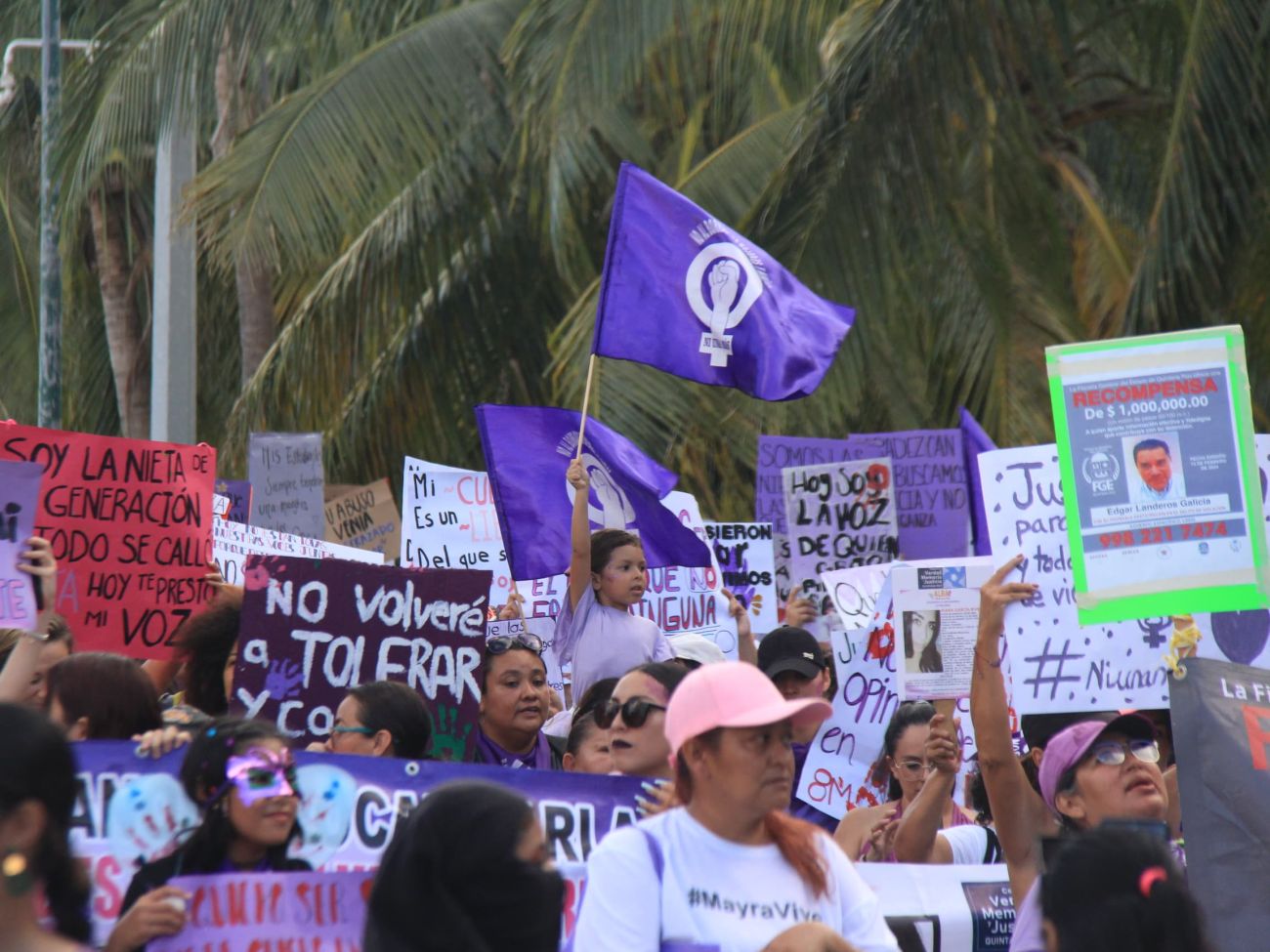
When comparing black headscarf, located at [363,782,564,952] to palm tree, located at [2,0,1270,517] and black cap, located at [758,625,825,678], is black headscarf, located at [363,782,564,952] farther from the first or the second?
palm tree, located at [2,0,1270,517]

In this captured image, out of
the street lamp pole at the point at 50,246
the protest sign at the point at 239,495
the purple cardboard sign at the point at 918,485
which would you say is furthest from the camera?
the street lamp pole at the point at 50,246

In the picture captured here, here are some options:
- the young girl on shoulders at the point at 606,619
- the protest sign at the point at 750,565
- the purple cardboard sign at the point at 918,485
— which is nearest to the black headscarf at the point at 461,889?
the young girl on shoulders at the point at 606,619

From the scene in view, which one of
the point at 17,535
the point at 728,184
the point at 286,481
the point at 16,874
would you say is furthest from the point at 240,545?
the point at 728,184

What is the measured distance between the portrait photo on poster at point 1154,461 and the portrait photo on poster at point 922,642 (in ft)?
4.38

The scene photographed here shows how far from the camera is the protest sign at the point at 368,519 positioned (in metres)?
13.2

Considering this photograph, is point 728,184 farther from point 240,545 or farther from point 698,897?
point 698,897

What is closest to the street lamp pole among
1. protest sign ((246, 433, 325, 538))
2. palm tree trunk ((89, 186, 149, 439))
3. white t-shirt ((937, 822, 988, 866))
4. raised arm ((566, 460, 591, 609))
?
palm tree trunk ((89, 186, 149, 439))

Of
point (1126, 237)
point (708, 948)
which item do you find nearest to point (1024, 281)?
point (1126, 237)

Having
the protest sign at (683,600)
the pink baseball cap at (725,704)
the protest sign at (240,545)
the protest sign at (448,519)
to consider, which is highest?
the protest sign at (448,519)

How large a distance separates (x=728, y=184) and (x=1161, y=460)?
31.5ft

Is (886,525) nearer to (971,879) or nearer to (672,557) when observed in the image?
(672,557)

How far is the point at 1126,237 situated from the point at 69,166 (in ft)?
28.8

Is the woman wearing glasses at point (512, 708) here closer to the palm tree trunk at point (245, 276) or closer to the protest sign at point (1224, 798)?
the protest sign at point (1224, 798)

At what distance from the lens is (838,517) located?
35.7 ft
